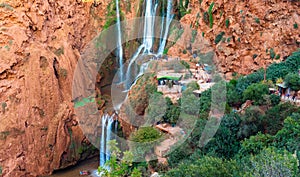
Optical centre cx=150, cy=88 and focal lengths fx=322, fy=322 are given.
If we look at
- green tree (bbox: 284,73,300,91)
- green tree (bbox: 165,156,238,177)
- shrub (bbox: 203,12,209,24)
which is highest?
shrub (bbox: 203,12,209,24)

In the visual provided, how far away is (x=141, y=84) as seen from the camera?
67.4 ft

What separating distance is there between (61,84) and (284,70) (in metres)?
14.2

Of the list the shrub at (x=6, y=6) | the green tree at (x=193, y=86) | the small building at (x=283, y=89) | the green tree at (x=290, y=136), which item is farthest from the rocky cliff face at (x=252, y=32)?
the shrub at (x=6, y=6)

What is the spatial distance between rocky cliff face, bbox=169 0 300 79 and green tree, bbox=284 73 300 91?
3.80m

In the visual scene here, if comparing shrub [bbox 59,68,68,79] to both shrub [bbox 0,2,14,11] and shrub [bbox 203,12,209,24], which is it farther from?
shrub [bbox 203,12,209,24]

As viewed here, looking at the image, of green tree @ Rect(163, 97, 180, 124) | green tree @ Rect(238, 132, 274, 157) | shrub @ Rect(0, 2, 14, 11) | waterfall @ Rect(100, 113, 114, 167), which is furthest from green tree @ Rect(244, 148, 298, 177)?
shrub @ Rect(0, 2, 14, 11)

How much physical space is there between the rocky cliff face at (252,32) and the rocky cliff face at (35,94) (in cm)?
Answer: 1063

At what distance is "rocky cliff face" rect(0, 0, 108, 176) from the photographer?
1955cm

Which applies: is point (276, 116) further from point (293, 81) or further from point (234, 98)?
point (234, 98)

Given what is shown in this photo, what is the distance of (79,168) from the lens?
2098 centimetres

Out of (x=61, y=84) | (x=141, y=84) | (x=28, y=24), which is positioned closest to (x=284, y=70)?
(x=141, y=84)

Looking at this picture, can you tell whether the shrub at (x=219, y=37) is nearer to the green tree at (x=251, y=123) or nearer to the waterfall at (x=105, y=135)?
the green tree at (x=251, y=123)

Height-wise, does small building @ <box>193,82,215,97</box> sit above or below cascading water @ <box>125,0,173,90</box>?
below

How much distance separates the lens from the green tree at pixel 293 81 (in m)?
15.6
